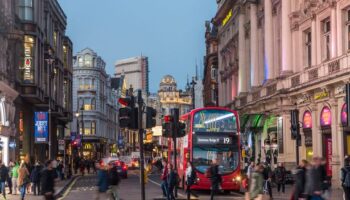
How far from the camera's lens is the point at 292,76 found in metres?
47.2

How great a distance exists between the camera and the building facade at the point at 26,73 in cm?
4754

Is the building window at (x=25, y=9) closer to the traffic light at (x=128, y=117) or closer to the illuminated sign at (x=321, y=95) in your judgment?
the illuminated sign at (x=321, y=95)

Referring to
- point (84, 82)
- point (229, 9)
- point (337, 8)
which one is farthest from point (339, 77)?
point (84, 82)

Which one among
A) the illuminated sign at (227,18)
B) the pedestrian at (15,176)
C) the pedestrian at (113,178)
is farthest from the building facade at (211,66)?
the pedestrian at (113,178)

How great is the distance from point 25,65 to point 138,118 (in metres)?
33.8

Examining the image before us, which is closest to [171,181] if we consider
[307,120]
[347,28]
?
[347,28]

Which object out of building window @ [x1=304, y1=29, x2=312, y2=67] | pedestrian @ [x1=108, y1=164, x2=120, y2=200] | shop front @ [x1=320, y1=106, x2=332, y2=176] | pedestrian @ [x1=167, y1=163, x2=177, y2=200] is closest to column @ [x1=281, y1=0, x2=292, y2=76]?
building window @ [x1=304, y1=29, x2=312, y2=67]

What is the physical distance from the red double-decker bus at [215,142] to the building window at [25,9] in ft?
75.9

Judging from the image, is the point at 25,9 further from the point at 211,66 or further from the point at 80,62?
the point at 80,62

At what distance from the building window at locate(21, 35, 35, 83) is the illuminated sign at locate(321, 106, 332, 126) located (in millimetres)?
22725

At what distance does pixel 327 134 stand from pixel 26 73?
77.1ft

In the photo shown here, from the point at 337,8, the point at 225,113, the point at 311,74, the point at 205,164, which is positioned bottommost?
the point at 205,164

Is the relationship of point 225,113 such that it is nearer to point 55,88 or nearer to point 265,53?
point 265,53

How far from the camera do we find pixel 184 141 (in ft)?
118
